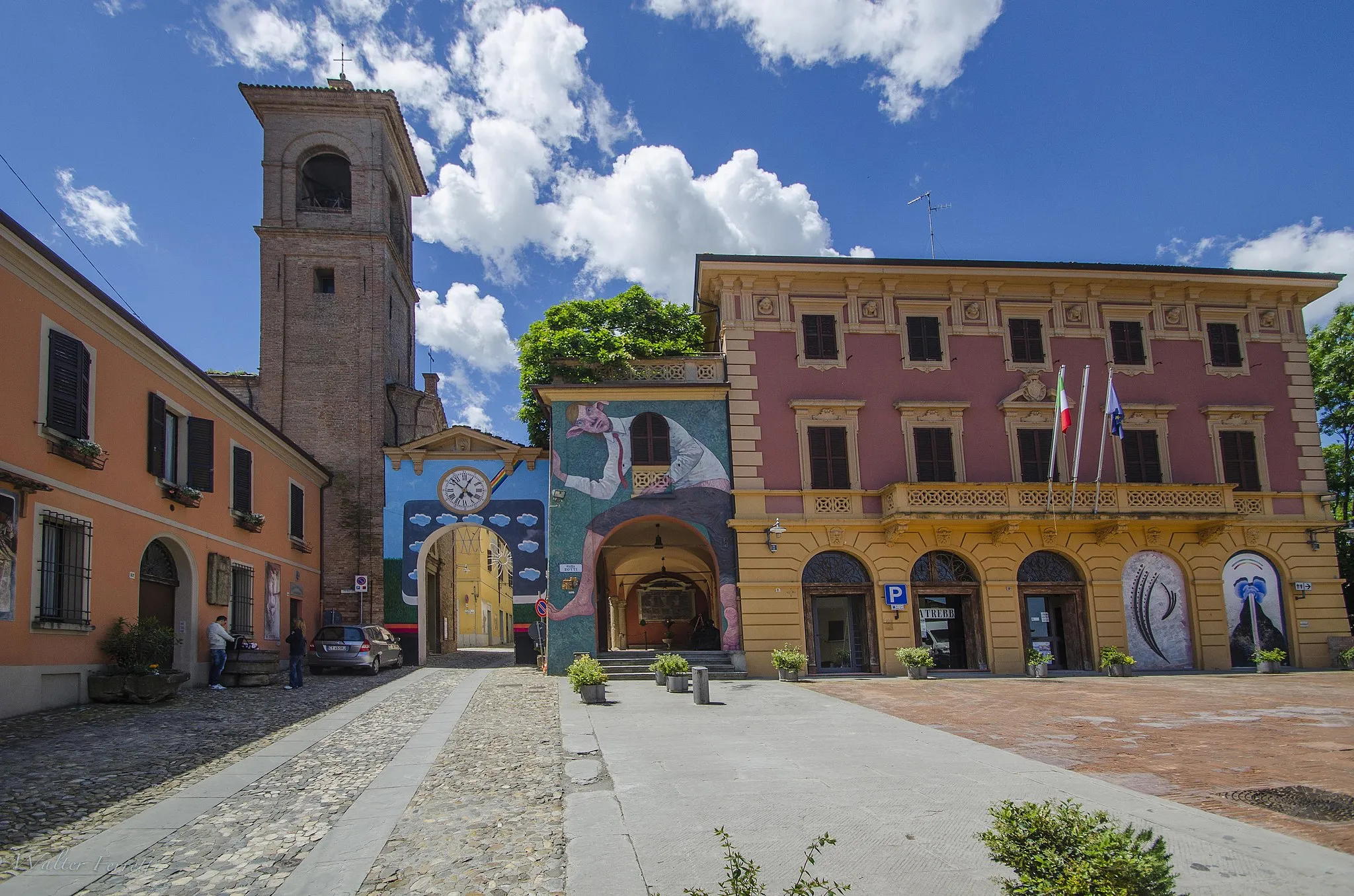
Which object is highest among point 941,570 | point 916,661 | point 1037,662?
point 941,570

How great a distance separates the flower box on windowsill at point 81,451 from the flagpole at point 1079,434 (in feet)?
68.7

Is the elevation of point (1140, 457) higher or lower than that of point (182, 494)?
higher

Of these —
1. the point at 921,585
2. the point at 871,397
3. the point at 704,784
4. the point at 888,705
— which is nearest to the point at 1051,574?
the point at 921,585

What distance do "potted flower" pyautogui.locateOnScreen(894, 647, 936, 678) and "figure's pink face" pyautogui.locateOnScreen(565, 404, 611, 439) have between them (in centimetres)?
948

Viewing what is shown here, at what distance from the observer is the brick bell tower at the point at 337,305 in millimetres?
31281

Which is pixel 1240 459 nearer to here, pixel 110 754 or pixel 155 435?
pixel 155 435

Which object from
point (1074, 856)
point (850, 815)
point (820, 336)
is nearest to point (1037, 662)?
point (820, 336)

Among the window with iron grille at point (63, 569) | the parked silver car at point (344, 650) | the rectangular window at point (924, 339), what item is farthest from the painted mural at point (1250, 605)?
the window with iron grille at point (63, 569)

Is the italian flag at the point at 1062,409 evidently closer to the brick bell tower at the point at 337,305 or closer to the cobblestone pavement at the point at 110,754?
the cobblestone pavement at the point at 110,754

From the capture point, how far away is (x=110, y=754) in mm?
10477

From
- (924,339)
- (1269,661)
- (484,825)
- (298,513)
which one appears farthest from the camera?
(298,513)

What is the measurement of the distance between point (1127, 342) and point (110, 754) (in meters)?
26.2

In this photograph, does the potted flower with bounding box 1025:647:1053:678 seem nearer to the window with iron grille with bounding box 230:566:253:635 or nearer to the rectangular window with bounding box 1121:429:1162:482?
the rectangular window with bounding box 1121:429:1162:482

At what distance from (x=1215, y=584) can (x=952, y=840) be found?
22.7 meters
